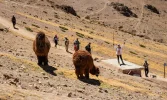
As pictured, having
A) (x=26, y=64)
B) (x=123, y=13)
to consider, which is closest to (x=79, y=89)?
(x=26, y=64)

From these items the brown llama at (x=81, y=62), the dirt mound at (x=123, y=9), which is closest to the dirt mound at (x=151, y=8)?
the dirt mound at (x=123, y=9)

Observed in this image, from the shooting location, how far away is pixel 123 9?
8575 centimetres

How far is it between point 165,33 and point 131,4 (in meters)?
20.9

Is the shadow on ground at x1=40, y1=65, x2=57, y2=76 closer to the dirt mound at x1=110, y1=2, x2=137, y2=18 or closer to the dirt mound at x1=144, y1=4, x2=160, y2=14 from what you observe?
the dirt mound at x1=110, y1=2, x2=137, y2=18

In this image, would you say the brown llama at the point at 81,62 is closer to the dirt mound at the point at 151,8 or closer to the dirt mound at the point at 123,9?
the dirt mound at the point at 123,9

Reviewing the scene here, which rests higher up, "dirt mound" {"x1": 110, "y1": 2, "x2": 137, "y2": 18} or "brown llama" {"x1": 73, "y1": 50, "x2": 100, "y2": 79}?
"dirt mound" {"x1": 110, "y1": 2, "x2": 137, "y2": 18}

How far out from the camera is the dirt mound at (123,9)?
84.9 metres

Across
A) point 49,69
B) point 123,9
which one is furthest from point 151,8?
point 49,69

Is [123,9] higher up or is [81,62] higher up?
[123,9]

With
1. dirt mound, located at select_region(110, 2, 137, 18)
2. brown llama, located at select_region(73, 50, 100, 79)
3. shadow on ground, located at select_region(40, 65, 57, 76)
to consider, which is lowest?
shadow on ground, located at select_region(40, 65, 57, 76)

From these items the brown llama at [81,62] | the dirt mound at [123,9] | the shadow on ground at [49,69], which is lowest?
the shadow on ground at [49,69]

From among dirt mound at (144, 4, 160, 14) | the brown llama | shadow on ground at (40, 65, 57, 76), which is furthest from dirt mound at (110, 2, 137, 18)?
the brown llama

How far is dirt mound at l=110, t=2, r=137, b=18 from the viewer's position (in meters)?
84.9

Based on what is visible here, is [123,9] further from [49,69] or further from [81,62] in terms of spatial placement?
[81,62]
